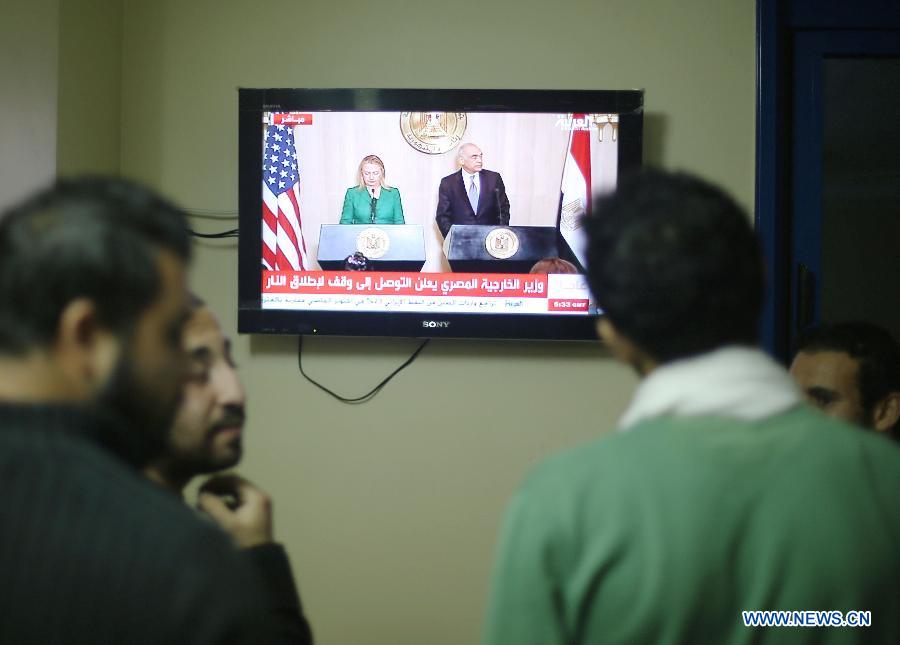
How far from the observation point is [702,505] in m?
0.88

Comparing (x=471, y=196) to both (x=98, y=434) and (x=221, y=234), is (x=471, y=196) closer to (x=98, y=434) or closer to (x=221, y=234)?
(x=221, y=234)

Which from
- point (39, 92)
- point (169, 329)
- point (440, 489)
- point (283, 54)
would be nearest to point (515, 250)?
point (440, 489)

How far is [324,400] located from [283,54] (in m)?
1.19

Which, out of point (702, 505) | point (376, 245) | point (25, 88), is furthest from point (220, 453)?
point (25, 88)

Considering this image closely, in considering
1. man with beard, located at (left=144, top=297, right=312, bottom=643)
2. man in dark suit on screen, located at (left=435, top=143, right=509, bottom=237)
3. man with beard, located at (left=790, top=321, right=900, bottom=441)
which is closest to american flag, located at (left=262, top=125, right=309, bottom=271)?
man in dark suit on screen, located at (left=435, top=143, right=509, bottom=237)

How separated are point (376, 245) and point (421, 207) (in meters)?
0.19

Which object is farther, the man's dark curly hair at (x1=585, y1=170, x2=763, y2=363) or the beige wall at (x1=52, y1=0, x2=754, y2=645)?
the beige wall at (x1=52, y1=0, x2=754, y2=645)

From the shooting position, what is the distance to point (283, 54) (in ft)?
9.36

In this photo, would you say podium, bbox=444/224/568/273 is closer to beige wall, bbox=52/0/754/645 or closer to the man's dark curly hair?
beige wall, bbox=52/0/754/645

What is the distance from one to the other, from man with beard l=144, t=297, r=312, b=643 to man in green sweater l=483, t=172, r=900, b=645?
400 millimetres

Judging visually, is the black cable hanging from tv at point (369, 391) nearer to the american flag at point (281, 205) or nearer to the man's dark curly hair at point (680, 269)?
the american flag at point (281, 205)

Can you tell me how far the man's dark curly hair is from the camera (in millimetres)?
940

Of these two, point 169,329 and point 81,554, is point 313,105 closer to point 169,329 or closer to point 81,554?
point 169,329

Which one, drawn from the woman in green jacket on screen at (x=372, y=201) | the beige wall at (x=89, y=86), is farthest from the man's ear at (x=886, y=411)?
the beige wall at (x=89, y=86)
